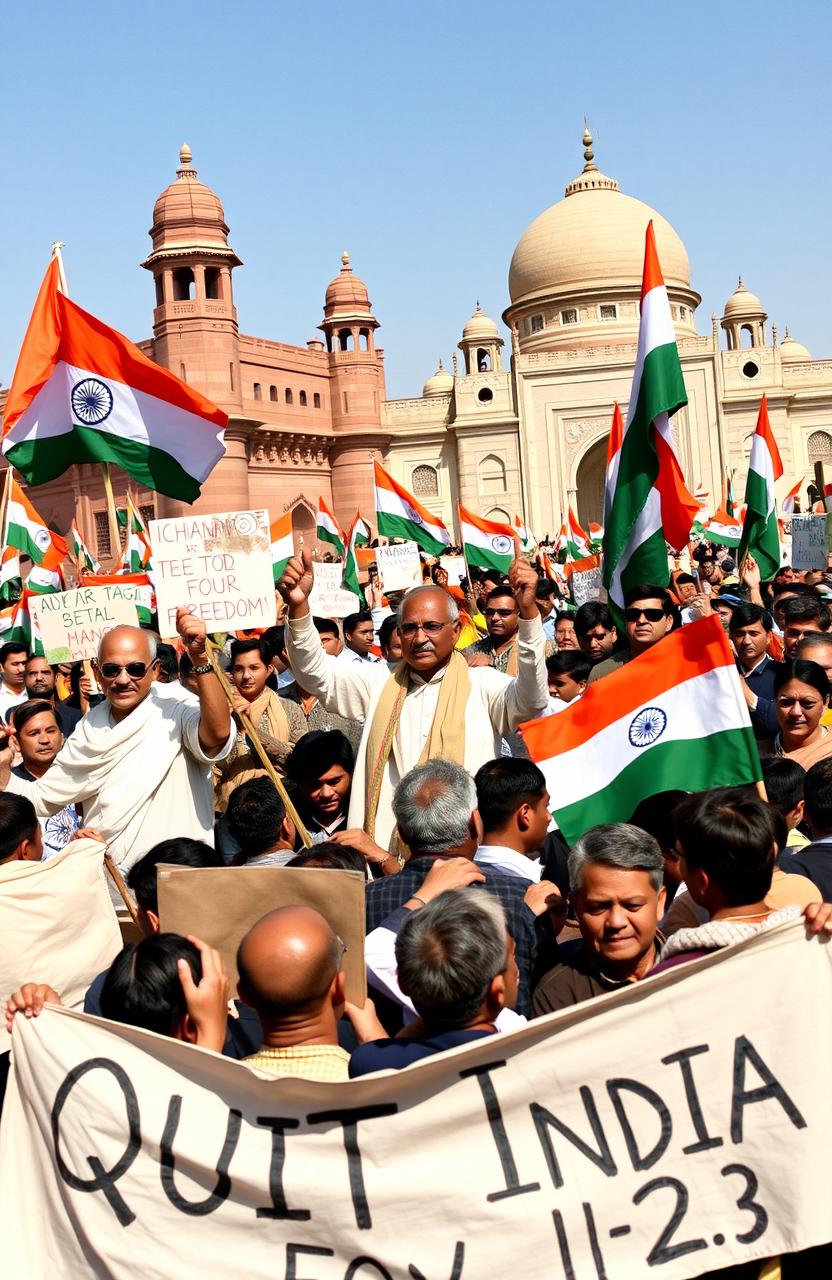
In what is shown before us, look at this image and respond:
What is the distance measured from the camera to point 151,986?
9.40 feet

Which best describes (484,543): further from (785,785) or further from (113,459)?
(785,785)

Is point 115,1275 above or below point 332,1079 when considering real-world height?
below

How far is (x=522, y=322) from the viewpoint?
51719mm

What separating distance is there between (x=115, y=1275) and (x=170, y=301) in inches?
1445

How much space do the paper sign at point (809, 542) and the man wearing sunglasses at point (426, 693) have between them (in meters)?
7.59

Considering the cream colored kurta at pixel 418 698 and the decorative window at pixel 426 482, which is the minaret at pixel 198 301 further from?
the cream colored kurta at pixel 418 698

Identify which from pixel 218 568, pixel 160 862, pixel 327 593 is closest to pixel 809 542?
pixel 327 593

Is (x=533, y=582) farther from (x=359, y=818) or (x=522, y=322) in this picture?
(x=522, y=322)

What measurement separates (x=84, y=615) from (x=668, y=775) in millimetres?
3625

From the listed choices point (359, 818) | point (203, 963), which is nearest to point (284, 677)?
point (359, 818)

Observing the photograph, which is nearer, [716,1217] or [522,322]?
[716,1217]

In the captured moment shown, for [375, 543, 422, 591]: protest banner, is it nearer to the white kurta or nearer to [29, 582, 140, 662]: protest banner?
[29, 582, 140, 662]: protest banner

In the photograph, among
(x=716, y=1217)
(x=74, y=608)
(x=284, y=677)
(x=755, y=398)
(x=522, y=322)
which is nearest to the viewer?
(x=716, y=1217)

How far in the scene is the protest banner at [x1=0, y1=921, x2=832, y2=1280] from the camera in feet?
8.25
